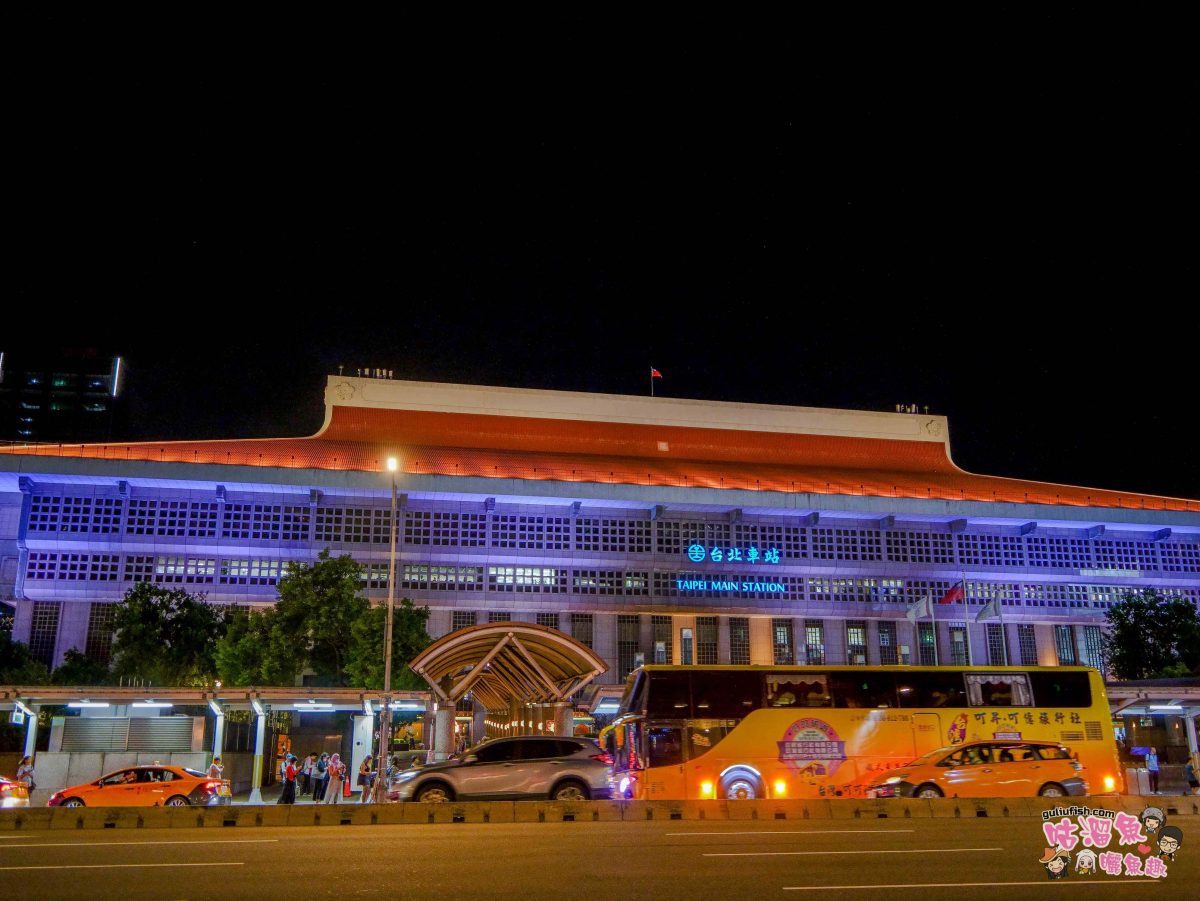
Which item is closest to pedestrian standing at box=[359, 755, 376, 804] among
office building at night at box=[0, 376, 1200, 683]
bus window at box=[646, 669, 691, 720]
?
bus window at box=[646, 669, 691, 720]

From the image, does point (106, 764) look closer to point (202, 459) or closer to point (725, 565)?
point (202, 459)

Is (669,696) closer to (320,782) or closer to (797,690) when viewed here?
(797,690)

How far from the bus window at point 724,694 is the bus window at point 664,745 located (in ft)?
1.31

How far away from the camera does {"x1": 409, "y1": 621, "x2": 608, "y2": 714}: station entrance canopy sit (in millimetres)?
30953

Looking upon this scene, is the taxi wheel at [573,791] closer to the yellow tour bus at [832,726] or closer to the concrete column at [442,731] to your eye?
the yellow tour bus at [832,726]

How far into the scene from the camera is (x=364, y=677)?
3981cm

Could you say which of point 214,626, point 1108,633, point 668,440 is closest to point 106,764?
point 214,626

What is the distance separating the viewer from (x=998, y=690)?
25172 mm

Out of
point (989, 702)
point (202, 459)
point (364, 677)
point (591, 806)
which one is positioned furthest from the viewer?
point (202, 459)

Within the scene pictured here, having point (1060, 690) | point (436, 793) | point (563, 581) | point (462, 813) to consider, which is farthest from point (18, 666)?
point (1060, 690)

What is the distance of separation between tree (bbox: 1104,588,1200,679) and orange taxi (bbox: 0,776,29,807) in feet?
153

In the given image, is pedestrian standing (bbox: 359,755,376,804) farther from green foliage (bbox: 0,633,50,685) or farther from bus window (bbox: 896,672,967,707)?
green foliage (bbox: 0,633,50,685)

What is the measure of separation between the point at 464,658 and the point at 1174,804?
20.7 metres

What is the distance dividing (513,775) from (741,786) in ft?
18.1
